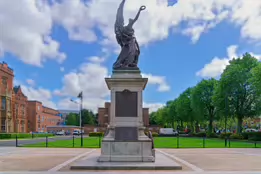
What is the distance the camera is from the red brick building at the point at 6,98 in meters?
69.6

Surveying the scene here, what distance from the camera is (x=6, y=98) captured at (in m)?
70.9

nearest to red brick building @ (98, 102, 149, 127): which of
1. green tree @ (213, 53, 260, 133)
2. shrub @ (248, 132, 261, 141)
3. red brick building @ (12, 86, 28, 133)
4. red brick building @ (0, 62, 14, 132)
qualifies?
red brick building @ (12, 86, 28, 133)

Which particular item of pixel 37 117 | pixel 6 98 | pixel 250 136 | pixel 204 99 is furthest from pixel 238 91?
pixel 37 117

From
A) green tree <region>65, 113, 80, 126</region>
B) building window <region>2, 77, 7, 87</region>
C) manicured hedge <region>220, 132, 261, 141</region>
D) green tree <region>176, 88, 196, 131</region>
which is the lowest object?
green tree <region>65, 113, 80, 126</region>

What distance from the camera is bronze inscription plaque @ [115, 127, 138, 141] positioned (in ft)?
50.1

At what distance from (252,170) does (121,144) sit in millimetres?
5653

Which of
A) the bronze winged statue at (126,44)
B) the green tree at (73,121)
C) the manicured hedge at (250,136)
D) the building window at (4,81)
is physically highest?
the building window at (4,81)

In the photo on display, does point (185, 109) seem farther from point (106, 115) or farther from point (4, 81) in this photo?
point (4, 81)

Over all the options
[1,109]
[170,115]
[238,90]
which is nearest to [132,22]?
[238,90]

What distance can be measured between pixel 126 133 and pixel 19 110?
70.8 metres

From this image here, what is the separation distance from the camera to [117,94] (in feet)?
51.4

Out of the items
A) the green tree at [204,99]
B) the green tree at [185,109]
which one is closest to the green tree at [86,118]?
the green tree at [185,109]

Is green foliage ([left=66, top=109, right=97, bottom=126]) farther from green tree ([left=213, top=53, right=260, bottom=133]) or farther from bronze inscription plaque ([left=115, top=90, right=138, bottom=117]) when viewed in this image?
bronze inscription plaque ([left=115, top=90, right=138, bottom=117])

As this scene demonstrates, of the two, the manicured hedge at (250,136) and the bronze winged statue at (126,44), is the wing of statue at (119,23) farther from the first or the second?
the manicured hedge at (250,136)
